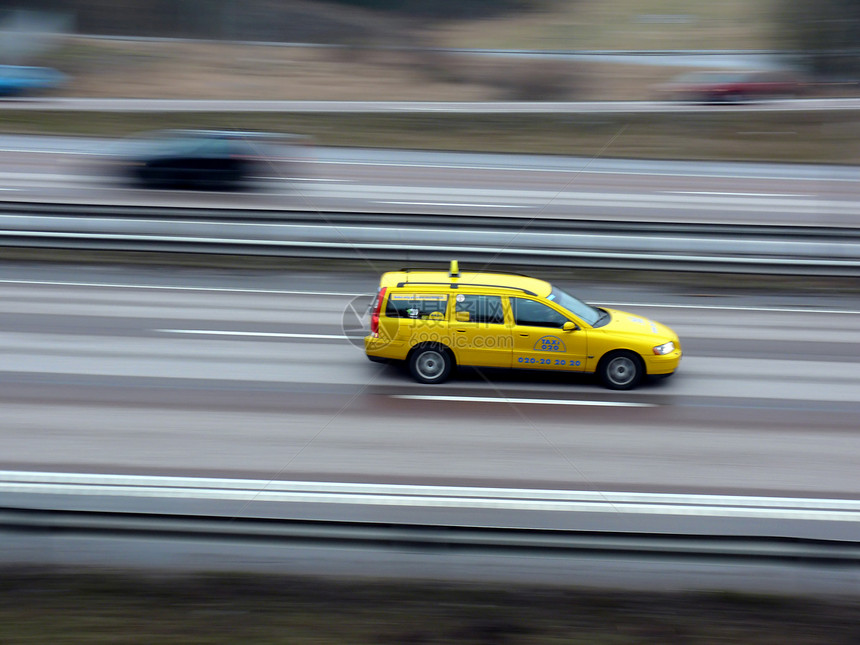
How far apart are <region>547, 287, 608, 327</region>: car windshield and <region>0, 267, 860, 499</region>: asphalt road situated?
2.89 feet

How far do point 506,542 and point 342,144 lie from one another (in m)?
24.7

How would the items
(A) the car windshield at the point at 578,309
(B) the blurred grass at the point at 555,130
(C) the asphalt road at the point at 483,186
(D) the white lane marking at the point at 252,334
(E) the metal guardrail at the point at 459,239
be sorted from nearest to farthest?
A: (A) the car windshield at the point at 578,309 → (D) the white lane marking at the point at 252,334 → (E) the metal guardrail at the point at 459,239 → (C) the asphalt road at the point at 483,186 → (B) the blurred grass at the point at 555,130

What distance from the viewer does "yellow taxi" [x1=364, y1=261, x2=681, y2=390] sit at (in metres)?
10.4

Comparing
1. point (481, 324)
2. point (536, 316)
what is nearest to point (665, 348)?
point (536, 316)

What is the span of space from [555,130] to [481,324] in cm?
2104

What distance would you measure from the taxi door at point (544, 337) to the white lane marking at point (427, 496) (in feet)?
9.30

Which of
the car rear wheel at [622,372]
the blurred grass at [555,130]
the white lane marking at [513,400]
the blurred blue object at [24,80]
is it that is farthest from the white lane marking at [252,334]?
the blurred blue object at [24,80]

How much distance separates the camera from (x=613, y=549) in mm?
5762

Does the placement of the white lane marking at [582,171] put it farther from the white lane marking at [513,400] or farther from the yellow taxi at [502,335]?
the white lane marking at [513,400]

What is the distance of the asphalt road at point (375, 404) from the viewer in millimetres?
8508

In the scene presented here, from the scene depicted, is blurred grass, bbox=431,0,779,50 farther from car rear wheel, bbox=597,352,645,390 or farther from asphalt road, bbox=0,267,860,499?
car rear wheel, bbox=597,352,645,390

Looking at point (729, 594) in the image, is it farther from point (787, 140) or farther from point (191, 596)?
point (787, 140)

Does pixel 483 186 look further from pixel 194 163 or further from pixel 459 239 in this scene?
pixel 194 163

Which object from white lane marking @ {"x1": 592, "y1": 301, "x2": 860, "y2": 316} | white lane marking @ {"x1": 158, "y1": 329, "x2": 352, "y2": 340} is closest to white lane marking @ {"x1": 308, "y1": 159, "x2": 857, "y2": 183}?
white lane marking @ {"x1": 592, "y1": 301, "x2": 860, "y2": 316}
